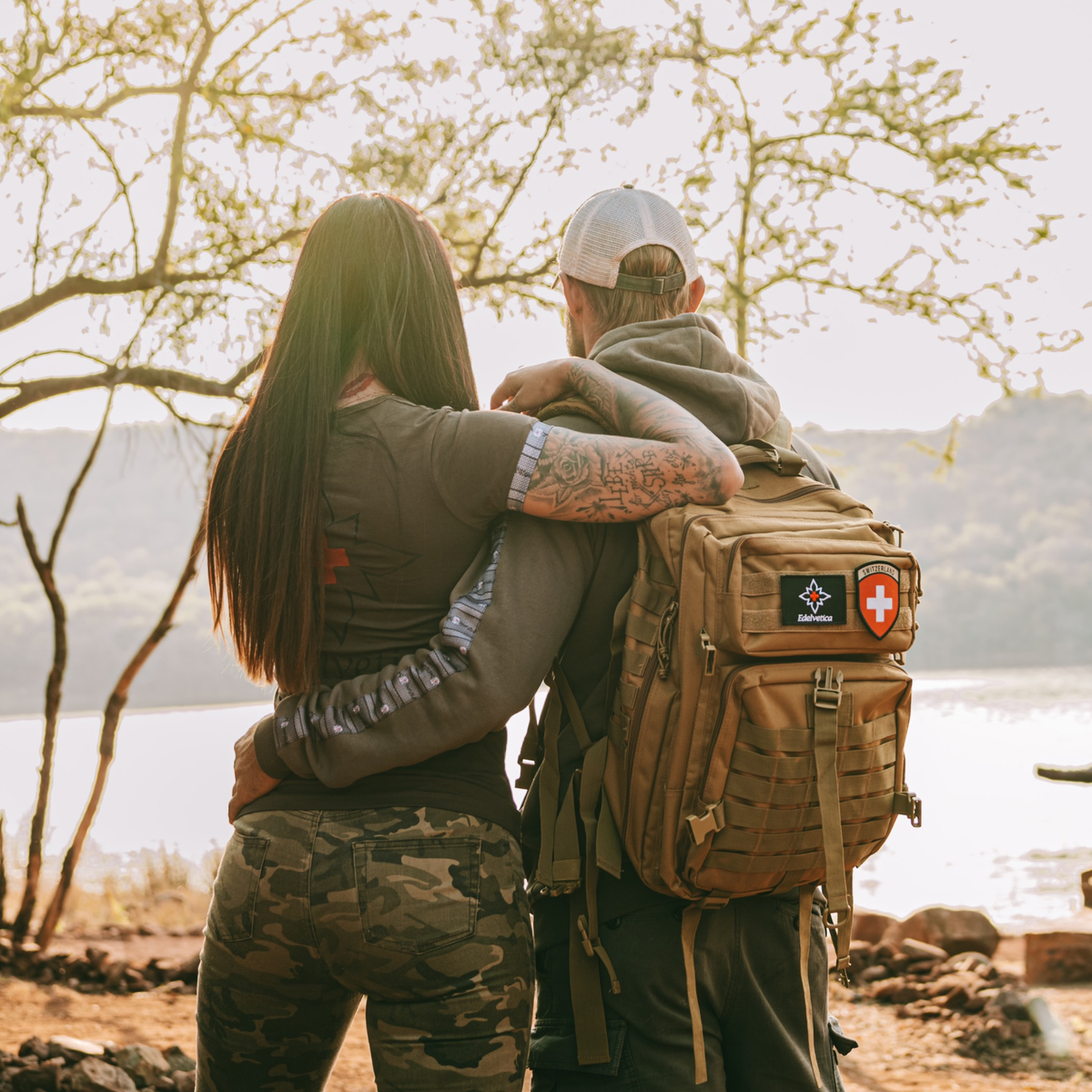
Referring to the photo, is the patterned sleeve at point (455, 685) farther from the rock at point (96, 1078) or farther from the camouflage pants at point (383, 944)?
the rock at point (96, 1078)

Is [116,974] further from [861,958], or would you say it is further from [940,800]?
[940,800]

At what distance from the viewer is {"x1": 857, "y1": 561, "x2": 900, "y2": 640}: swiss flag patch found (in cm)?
142

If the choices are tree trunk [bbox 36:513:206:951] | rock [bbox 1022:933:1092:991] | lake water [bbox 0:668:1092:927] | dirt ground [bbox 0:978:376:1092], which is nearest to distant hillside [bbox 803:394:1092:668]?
lake water [bbox 0:668:1092:927]

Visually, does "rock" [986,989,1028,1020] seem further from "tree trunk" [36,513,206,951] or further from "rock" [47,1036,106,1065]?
"tree trunk" [36,513,206,951]

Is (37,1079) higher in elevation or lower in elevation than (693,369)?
lower

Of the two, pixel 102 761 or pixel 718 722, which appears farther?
pixel 102 761

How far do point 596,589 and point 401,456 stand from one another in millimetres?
357

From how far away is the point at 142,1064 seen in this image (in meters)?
3.40

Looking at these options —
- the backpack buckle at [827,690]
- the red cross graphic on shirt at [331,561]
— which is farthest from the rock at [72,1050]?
the backpack buckle at [827,690]

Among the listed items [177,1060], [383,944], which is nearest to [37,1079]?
[177,1060]

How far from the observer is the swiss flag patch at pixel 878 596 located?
1.42 metres

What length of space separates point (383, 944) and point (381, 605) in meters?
0.46

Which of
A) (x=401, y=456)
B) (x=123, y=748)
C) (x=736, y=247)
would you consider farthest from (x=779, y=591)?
(x=123, y=748)

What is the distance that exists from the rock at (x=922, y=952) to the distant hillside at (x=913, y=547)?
51.3 meters
